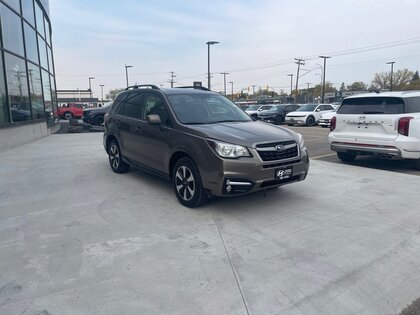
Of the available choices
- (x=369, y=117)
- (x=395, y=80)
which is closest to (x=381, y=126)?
(x=369, y=117)

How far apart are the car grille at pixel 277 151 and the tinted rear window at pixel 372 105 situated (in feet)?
11.6

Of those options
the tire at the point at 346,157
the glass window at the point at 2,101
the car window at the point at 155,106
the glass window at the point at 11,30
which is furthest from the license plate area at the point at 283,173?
the glass window at the point at 11,30

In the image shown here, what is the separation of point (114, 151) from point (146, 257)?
4.27 m

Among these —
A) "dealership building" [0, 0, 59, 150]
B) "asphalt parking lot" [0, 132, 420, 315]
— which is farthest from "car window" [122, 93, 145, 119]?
"dealership building" [0, 0, 59, 150]

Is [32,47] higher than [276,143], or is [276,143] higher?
[32,47]

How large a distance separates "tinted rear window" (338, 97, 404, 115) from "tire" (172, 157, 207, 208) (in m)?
4.81

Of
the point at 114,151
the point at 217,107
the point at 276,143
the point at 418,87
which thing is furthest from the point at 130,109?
the point at 418,87

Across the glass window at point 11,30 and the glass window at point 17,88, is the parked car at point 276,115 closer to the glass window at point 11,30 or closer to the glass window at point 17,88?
the glass window at point 17,88

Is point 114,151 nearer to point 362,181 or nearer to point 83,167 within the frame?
point 83,167

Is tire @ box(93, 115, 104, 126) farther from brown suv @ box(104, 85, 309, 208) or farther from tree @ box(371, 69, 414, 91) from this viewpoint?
tree @ box(371, 69, 414, 91)

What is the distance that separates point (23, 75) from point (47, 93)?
5.13 m

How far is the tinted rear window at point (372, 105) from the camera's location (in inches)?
279

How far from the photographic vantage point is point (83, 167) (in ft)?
26.3

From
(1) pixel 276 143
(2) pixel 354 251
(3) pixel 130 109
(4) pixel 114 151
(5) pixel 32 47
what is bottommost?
(2) pixel 354 251
